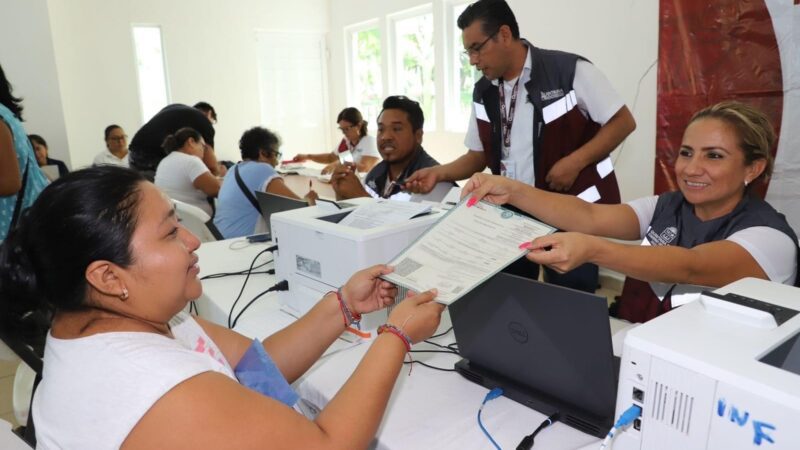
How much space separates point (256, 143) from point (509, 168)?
5.33 feet

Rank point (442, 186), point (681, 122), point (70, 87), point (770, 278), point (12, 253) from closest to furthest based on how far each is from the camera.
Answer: point (12, 253), point (770, 278), point (442, 186), point (681, 122), point (70, 87)

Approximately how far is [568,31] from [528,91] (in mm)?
1992

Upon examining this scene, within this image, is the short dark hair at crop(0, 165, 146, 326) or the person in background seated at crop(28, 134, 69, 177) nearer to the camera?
the short dark hair at crop(0, 165, 146, 326)

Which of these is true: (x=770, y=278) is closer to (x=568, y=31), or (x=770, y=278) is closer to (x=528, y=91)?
(x=528, y=91)

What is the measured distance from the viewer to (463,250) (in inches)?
39.7

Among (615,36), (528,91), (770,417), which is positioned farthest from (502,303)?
(615,36)

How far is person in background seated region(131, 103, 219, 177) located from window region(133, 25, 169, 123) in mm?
2233

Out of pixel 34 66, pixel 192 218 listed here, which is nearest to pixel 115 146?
pixel 34 66

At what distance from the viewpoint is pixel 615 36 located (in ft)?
10.9

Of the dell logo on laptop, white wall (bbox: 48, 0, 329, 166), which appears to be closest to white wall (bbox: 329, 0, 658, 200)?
the dell logo on laptop

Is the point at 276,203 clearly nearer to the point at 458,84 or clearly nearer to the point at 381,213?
the point at 381,213

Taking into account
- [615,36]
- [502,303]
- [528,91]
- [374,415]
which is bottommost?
[374,415]

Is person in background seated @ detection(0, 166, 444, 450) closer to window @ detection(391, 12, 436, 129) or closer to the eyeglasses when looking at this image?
the eyeglasses

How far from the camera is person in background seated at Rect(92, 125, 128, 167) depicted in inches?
204
